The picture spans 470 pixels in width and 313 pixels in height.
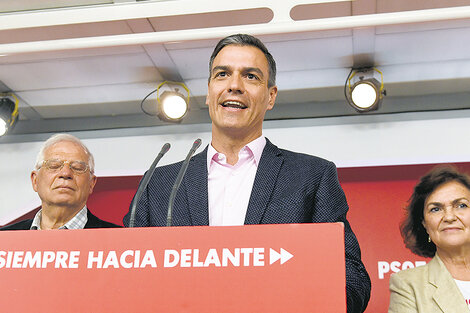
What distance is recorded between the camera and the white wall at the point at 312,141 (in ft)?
10.8

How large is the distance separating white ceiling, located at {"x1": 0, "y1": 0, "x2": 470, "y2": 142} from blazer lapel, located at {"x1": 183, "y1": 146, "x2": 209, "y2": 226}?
2.57 feet

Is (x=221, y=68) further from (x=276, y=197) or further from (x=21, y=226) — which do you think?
(x=21, y=226)

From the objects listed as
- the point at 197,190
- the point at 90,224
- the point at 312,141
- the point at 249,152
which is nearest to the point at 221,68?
the point at 249,152

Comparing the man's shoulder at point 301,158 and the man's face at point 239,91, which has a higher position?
the man's face at point 239,91

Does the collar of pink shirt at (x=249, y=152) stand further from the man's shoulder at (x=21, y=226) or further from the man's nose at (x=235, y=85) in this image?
the man's shoulder at (x=21, y=226)

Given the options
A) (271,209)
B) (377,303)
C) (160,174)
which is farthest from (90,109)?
(271,209)

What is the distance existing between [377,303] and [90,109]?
2137mm

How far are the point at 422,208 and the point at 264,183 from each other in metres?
1.16

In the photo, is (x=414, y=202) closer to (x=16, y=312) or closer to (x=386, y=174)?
(x=386, y=174)

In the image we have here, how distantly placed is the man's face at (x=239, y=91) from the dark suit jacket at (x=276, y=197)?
10 cm

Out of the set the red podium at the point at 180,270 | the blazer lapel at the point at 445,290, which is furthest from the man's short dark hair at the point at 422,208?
the red podium at the point at 180,270

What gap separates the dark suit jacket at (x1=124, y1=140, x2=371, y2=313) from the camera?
1.29 m

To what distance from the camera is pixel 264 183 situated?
53.9 inches

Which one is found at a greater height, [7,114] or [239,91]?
[7,114]
